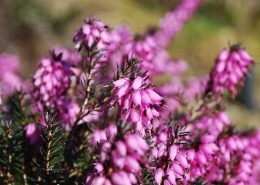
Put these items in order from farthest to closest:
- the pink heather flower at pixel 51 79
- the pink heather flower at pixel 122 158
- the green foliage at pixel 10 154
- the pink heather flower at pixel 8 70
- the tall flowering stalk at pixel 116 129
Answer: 1. the pink heather flower at pixel 8 70
2. the pink heather flower at pixel 51 79
3. the green foliage at pixel 10 154
4. the tall flowering stalk at pixel 116 129
5. the pink heather flower at pixel 122 158

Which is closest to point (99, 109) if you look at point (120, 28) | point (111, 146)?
point (111, 146)

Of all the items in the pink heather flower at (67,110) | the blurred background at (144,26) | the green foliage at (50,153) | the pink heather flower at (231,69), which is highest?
the blurred background at (144,26)

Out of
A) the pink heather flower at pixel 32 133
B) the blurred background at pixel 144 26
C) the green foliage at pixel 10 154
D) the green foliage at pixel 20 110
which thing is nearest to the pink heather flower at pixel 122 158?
the green foliage at pixel 10 154

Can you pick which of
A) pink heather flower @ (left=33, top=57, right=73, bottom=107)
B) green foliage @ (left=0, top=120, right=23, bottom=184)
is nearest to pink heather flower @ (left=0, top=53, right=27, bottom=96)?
pink heather flower @ (left=33, top=57, right=73, bottom=107)

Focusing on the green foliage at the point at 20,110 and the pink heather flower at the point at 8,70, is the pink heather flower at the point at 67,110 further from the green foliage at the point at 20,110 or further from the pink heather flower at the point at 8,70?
the pink heather flower at the point at 8,70

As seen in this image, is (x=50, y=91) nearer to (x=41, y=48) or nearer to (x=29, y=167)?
(x=29, y=167)

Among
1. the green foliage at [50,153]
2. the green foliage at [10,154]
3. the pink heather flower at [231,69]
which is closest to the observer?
the green foliage at [50,153]
